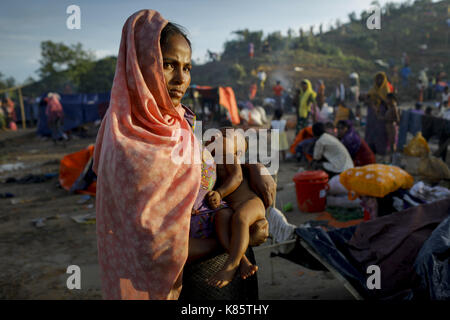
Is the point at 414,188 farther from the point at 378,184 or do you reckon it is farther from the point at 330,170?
the point at 330,170

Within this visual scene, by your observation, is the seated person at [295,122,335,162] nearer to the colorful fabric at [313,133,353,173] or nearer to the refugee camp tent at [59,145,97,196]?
the colorful fabric at [313,133,353,173]

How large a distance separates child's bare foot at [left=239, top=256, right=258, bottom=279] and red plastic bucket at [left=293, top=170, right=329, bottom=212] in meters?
4.58

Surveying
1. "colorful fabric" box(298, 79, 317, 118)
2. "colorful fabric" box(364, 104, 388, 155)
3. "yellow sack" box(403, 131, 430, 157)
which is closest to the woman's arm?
"yellow sack" box(403, 131, 430, 157)

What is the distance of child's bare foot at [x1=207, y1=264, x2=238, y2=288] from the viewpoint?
1.46 meters

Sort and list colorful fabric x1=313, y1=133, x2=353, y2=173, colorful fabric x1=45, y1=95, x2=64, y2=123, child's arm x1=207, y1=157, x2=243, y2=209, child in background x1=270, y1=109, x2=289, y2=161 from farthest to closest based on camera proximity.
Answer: colorful fabric x1=45, y1=95, x2=64, y2=123 → child in background x1=270, y1=109, x2=289, y2=161 → colorful fabric x1=313, y1=133, x2=353, y2=173 → child's arm x1=207, y1=157, x2=243, y2=209

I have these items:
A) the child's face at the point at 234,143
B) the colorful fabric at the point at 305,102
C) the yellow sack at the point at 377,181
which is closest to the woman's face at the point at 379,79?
the colorful fabric at the point at 305,102

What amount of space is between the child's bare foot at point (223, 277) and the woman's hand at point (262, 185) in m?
0.35

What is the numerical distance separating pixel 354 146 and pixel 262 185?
6.19 metres

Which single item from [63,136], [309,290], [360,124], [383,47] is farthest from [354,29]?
[309,290]

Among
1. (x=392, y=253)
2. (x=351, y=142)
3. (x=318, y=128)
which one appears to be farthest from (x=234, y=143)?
(x=351, y=142)

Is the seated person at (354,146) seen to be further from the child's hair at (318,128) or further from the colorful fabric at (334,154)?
the colorful fabric at (334,154)

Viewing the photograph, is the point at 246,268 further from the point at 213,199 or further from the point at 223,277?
the point at 213,199

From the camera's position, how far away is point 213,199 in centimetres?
150

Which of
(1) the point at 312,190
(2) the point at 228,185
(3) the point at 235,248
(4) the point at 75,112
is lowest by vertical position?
(1) the point at 312,190
